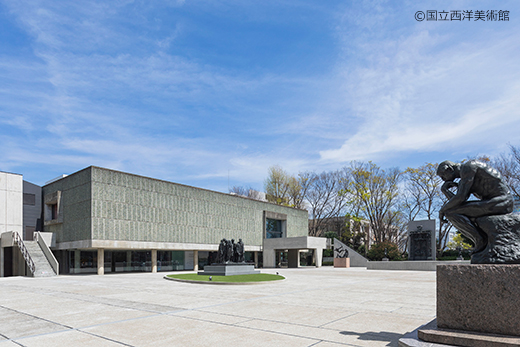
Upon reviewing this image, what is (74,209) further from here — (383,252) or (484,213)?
(484,213)

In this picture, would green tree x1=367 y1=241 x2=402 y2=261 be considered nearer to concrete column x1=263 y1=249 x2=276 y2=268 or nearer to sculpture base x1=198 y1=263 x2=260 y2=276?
concrete column x1=263 y1=249 x2=276 y2=268

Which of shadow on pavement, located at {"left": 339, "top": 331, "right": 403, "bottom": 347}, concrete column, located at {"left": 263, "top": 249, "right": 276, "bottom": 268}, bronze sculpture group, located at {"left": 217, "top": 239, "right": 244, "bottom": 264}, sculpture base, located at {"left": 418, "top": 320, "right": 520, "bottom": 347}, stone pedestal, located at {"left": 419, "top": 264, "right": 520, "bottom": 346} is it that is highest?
stone pedestal, located at {"left": 419, "top": 264, "right": 520, "bottom": 346}

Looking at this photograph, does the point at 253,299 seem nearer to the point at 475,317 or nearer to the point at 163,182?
the point at 475,317

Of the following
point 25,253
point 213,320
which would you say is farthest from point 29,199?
point 213,320

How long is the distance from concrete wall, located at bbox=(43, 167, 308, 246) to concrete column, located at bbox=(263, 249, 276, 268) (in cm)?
335

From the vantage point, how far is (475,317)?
575cm

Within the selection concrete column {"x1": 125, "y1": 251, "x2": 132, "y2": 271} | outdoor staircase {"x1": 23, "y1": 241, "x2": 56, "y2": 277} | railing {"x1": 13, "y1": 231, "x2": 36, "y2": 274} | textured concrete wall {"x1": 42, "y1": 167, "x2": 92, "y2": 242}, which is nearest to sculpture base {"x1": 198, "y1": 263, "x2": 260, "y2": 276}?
textured concrete wall {"x1": 42, "y1": 167, "x2": 92, "y2": 242}

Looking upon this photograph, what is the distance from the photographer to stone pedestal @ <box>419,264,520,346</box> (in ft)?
18.1

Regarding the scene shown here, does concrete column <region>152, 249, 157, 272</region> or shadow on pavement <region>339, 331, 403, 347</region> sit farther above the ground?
shadow on pavement <region>339, 331, 403, 347</region>

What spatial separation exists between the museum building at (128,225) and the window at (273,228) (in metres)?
3.30

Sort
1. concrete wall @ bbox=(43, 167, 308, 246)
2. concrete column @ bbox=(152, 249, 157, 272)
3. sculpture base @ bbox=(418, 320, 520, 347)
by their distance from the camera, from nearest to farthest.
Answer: sculpture base @ bbox=(418, 320, 520, 347) → concrete wall @ bbox=(43, 167, 308, 246) → concrete column @ bbox=(152, 249, 157, 272)

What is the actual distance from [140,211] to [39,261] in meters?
9.40

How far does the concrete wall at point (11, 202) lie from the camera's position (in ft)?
126

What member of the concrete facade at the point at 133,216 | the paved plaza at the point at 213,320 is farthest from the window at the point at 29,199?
the paved plaza at the point at 213,320
